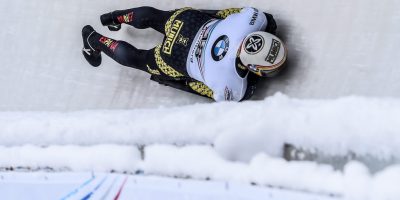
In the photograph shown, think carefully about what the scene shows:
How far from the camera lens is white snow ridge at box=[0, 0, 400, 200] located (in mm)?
1664

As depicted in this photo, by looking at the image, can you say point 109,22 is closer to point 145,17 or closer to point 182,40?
point 145,17

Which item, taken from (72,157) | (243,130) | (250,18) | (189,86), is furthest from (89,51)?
(243,130)

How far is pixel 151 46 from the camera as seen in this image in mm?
3949

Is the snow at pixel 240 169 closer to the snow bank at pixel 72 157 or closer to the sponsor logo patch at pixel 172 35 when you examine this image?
the snow bank at pixel 72 157

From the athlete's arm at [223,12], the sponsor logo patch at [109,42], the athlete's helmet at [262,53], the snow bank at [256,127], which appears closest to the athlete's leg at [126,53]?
the sponsor logo patch at [109,42]

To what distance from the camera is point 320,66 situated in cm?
321

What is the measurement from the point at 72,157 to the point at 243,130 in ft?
2.56

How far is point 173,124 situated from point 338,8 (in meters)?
1.60

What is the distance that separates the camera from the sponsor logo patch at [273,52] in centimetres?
297

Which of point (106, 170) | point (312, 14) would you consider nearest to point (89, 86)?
point (312, 14)

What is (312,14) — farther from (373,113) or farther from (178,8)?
(373,113)

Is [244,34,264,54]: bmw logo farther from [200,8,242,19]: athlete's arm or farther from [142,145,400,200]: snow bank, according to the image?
[142,145,400,200]: snow bank

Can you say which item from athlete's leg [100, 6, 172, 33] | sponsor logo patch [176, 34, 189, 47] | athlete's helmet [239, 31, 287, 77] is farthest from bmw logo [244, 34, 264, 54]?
athlete's leg [100, 6, 172, 33]

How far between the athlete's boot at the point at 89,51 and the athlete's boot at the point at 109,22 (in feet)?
0.38
